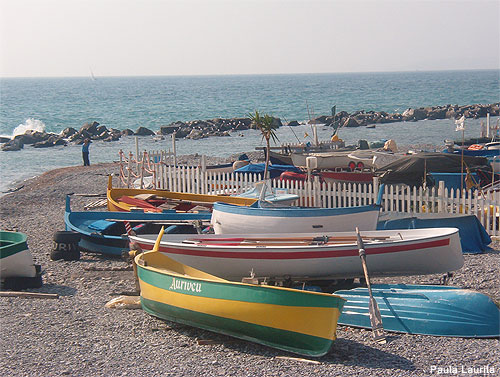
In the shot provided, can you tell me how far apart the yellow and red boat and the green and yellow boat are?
5394 mm

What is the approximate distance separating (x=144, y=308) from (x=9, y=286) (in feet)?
8.92

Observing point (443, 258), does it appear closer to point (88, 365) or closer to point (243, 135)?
point (88, 365)

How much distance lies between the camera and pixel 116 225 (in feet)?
44.6

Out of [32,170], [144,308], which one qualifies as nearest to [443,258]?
[144,308]

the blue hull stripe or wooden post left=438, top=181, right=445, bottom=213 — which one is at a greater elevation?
the blue hull stripe

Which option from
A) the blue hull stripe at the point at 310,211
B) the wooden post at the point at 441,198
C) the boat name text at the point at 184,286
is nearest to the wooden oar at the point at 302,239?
the blue hull stripe at the point at 310,211

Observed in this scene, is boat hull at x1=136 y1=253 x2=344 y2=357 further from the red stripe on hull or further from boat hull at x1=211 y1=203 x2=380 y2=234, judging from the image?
boat hull at x1=211 y1=203 x2=380 y2=234

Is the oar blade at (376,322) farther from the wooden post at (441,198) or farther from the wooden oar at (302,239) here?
the wooden post at (441,198)

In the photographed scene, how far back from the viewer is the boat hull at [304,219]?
445 inches

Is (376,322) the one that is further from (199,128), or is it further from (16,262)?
(199,128)

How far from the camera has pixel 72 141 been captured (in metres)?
46.0

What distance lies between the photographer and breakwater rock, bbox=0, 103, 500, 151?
44.2 m

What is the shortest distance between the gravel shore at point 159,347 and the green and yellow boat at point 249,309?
0.59 ft

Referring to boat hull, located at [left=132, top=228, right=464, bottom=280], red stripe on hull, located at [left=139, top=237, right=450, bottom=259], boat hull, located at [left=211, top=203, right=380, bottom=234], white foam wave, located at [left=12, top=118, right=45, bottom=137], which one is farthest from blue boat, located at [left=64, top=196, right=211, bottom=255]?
white foam wave, located at [left=12, top=118, right=45, bottom=137]
